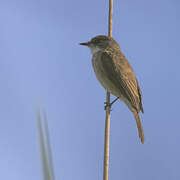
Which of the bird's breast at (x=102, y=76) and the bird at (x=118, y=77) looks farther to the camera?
the bird's breast at (x=102, y=76)

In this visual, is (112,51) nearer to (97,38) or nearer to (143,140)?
(97,38)

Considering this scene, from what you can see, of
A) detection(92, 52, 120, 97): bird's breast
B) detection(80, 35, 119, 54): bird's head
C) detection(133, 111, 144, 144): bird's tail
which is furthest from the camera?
detection(80, 35, 119, 54): bird's head

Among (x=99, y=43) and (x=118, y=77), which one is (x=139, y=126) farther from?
(x=99, y=43)

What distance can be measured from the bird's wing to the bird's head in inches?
9.9

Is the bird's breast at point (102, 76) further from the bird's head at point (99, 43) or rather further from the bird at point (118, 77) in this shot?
the bird's head at point (99, 43)

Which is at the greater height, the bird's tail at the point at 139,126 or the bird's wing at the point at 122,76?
the bird's wing at the point at 122,76

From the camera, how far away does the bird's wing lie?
2.95m

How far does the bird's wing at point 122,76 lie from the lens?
2947 mm

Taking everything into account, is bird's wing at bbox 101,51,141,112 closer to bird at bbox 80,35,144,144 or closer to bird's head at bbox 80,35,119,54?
bird at bbox 80,35,144,144

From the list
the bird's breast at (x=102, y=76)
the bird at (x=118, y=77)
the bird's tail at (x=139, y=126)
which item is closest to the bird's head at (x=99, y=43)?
the bird at (x=118, y=77)

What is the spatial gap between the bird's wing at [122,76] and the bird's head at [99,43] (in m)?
0.25

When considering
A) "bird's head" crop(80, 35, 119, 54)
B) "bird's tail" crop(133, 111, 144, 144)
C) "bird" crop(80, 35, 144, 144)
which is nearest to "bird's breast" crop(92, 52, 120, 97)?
"bird" crop(80, 35, 144, 144)

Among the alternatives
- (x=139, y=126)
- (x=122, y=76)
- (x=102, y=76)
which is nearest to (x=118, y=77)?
(x=122, y=76)

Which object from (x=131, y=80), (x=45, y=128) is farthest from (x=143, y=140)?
(x=45, y=128)
